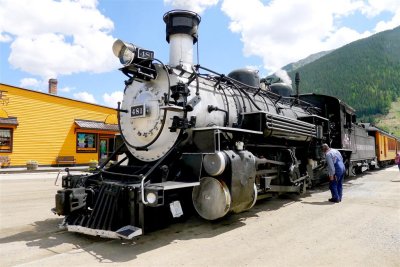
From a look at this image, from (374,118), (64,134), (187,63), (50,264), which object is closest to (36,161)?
(64,134)

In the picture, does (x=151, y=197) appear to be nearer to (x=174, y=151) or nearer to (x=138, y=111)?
(x=174, y=151)

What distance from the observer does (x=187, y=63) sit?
6414mm

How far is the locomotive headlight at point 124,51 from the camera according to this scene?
5.06 m

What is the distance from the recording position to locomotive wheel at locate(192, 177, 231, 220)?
189 inches

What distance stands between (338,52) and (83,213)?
14062cm

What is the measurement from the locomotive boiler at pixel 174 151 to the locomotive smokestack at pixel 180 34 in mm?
20

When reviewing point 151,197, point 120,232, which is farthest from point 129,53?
point 120,232

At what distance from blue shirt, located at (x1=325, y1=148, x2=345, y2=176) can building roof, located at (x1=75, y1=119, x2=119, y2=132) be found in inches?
731

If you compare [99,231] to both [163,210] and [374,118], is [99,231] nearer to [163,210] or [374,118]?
[163,210]

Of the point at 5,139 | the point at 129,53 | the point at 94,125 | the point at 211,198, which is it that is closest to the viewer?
the point at 211,198

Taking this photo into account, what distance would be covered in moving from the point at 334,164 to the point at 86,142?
64.3 feet

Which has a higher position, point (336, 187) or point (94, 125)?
point (94, 125)

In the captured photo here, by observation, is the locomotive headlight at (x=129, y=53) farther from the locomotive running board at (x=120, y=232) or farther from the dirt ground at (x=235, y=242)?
the dirt ground at (x=235, y=242)

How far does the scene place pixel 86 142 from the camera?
23.8 meters
